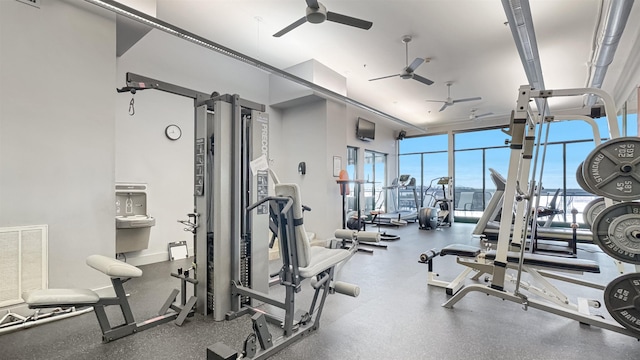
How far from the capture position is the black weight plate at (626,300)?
6.83ft

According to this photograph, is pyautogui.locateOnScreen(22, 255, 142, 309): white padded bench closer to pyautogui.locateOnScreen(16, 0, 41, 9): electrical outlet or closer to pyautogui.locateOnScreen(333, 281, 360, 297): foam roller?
pyautogui.locateOnScreen(333, 281, 360, 297): foam roller

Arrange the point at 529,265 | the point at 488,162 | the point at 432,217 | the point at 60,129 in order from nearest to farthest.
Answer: the point at 60,129
the point at 529,265
the point at 432,217
the point at 488,162

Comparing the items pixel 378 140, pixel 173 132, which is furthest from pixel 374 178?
pixel 173 132

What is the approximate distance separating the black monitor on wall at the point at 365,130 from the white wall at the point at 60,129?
20.4 ft

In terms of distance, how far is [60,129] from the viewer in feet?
8.93

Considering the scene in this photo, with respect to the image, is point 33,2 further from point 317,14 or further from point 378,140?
point 378,140

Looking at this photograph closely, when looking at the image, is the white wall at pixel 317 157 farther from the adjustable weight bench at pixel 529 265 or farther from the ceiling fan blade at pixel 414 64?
the adjustable weight bench at pixel 529 265

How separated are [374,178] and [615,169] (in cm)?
767

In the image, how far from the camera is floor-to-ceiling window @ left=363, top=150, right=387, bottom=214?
9297 millimetres

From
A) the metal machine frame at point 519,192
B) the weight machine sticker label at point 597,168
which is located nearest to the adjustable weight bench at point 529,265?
the metal machine frame at point 519,192

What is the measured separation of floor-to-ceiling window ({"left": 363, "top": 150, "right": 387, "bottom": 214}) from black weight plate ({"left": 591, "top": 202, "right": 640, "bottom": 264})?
6772mm

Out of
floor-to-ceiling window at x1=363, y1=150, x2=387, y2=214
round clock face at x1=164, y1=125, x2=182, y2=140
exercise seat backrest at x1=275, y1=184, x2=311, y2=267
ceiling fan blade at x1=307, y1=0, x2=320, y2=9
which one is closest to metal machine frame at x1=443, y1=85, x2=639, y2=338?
exercise seat backrest at x1=275, y1=184, x2=311, y2=267

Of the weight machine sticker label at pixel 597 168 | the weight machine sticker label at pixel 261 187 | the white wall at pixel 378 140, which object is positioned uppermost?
the white wall at pixel 378 140

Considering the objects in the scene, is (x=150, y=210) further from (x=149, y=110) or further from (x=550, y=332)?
(x=550, y=332)
